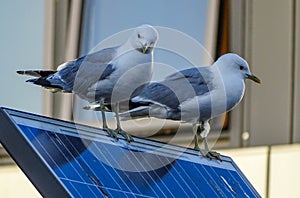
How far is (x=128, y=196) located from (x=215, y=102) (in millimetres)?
337

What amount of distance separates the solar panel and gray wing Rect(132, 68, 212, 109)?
8 centimetres

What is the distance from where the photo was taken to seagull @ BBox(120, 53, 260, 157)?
1.55m

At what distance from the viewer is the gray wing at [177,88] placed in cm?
152

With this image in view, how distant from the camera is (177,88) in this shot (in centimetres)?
161

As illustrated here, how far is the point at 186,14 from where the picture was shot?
345 centimetres

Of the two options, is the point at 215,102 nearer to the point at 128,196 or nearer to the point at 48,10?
the point at 128,196

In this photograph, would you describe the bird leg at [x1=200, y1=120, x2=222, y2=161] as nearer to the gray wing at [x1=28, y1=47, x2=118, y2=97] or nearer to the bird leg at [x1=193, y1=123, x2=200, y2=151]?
the bird leg at [x1=193, y1=123, x2=200, y2=151]

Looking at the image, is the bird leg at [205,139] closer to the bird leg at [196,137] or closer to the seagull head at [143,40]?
the bird leg at [196,137]

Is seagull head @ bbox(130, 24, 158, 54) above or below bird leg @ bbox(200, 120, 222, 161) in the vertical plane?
above

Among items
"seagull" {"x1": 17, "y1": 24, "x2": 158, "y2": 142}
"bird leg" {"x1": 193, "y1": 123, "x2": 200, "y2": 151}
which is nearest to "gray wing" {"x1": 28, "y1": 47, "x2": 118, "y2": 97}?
"seagull" {"x1": 17, "y1": 24, "x2": 158, "y2": 142}

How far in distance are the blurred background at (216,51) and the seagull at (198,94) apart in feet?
3.00

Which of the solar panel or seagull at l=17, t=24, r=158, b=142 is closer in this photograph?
the solar panel

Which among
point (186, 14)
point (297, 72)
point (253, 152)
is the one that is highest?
point (186, 14)

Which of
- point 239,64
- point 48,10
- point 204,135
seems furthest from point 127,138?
point 48,10
